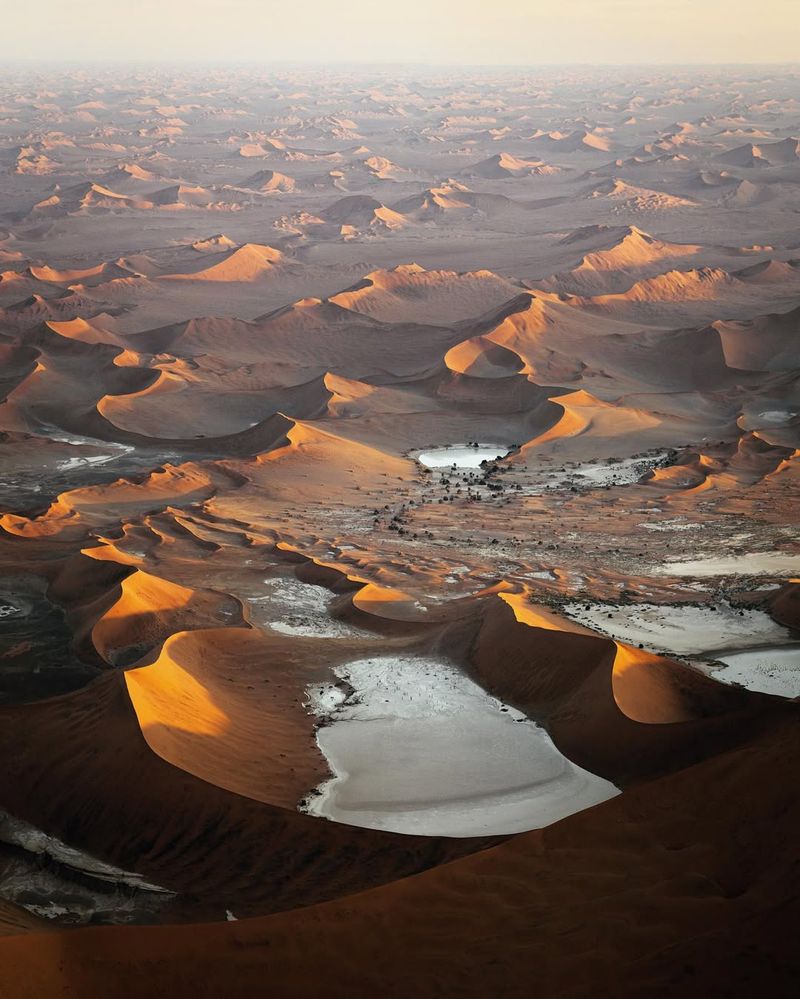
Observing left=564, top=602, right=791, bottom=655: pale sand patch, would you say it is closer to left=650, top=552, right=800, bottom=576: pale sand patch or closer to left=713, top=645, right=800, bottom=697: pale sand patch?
left=713, top=645, right=800, bottom=697: pale sand patch

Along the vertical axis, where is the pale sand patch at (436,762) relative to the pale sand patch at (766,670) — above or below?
below

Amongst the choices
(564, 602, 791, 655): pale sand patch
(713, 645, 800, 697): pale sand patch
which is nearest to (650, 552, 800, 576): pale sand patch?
(564, 602, 791, 655): pale sand patch

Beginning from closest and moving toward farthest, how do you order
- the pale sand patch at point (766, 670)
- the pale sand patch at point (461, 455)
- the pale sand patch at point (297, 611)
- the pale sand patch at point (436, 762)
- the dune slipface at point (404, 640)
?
the dune slipface at point (404, 640), the pale sand patch at point (436, 762), the pale sand patch at point (766, 670), the pale sand patch at point (297, 611), the pale sand patch at point (461, 455)

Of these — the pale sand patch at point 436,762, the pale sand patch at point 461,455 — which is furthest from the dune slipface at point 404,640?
the pale sand patch at point 461,455

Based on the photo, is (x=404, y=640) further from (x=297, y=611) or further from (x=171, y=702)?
(x=171, y=702)

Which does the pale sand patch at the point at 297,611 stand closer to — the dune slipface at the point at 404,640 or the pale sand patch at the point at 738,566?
the dune slipface at the point at 404,640

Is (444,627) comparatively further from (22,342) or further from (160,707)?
(22,342)

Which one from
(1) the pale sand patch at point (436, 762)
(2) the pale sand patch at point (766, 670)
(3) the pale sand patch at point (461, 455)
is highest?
(2) the pale sand patch at point (766, 670)

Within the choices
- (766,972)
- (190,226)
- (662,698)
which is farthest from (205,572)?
(190,226)
